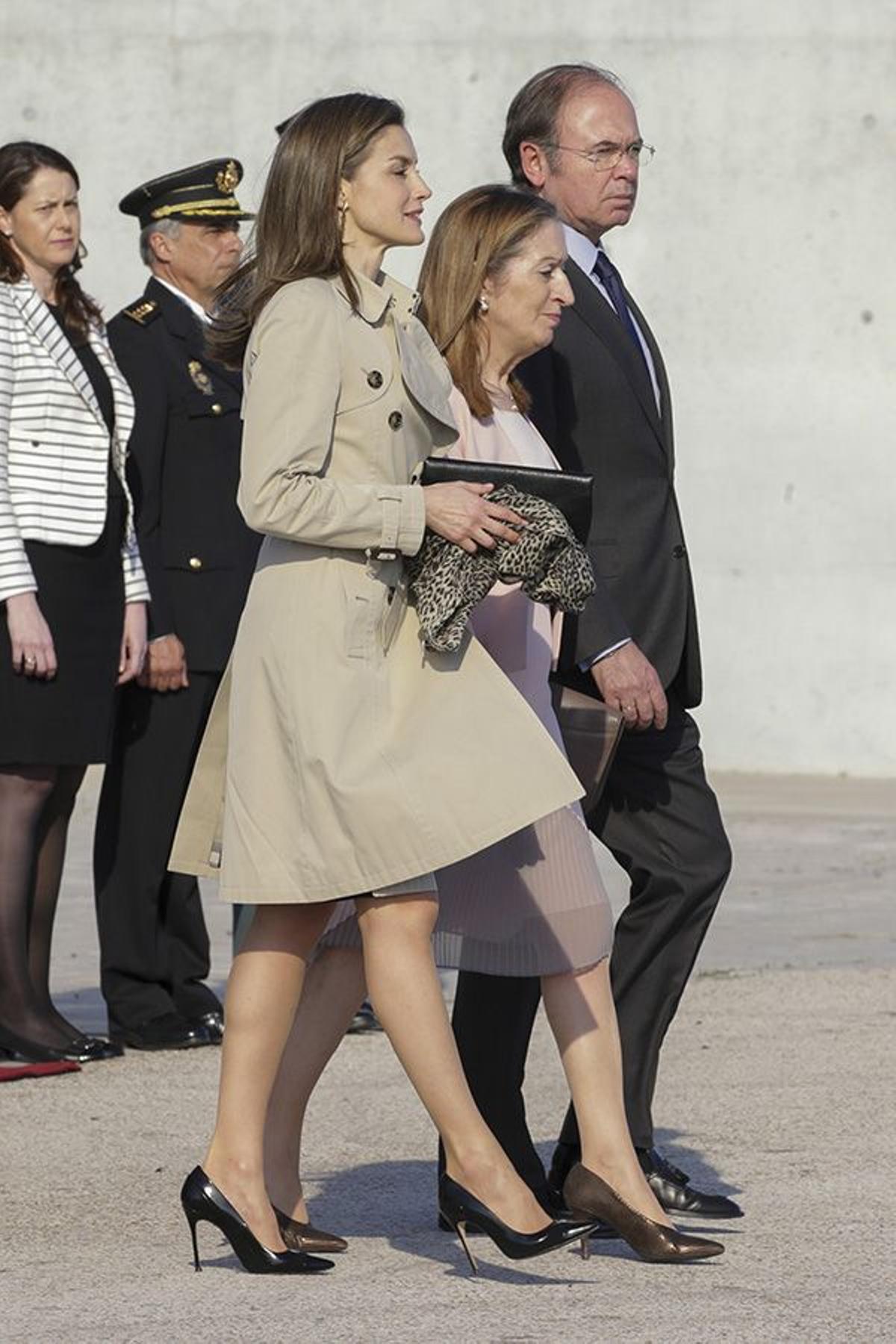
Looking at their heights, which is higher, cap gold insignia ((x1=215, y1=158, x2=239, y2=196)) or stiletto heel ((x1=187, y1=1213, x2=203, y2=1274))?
cap gold insignia ((x1=215, y1=158, x2=239, y2=196))

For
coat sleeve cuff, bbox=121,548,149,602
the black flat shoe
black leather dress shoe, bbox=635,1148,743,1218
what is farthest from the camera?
coat sleeve cuff, bbox=121,548,149,602

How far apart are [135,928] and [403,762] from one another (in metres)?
2.66

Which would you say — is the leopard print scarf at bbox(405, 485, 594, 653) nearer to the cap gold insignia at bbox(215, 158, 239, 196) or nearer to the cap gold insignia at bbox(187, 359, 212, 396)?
the cap gold insignia at bbox(187, 359, 212, 396)

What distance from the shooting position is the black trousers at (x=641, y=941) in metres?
4.79

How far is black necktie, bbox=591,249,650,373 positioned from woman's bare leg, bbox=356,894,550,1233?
1.18 meters

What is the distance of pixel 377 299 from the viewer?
4277 mm

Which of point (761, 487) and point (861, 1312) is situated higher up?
point (761, 487)

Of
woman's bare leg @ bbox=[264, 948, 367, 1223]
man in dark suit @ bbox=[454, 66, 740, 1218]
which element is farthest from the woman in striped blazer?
woman's bare leg @ bbox=[264, 948, 367, 1223]

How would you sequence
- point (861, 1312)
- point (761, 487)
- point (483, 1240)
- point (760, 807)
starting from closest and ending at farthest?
point (861, 1312), point (483, 1240), point (760, 807), point (761, 487)

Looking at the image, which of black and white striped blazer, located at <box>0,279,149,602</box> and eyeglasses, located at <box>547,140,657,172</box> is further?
black and white striped blazer, located at <box>0,279,149,602</box>

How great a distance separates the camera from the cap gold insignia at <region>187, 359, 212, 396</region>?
6.71m

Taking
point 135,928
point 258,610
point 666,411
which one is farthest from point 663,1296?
point 135,928

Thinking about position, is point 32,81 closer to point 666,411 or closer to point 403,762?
point 666,411

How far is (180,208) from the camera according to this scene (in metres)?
6.83
